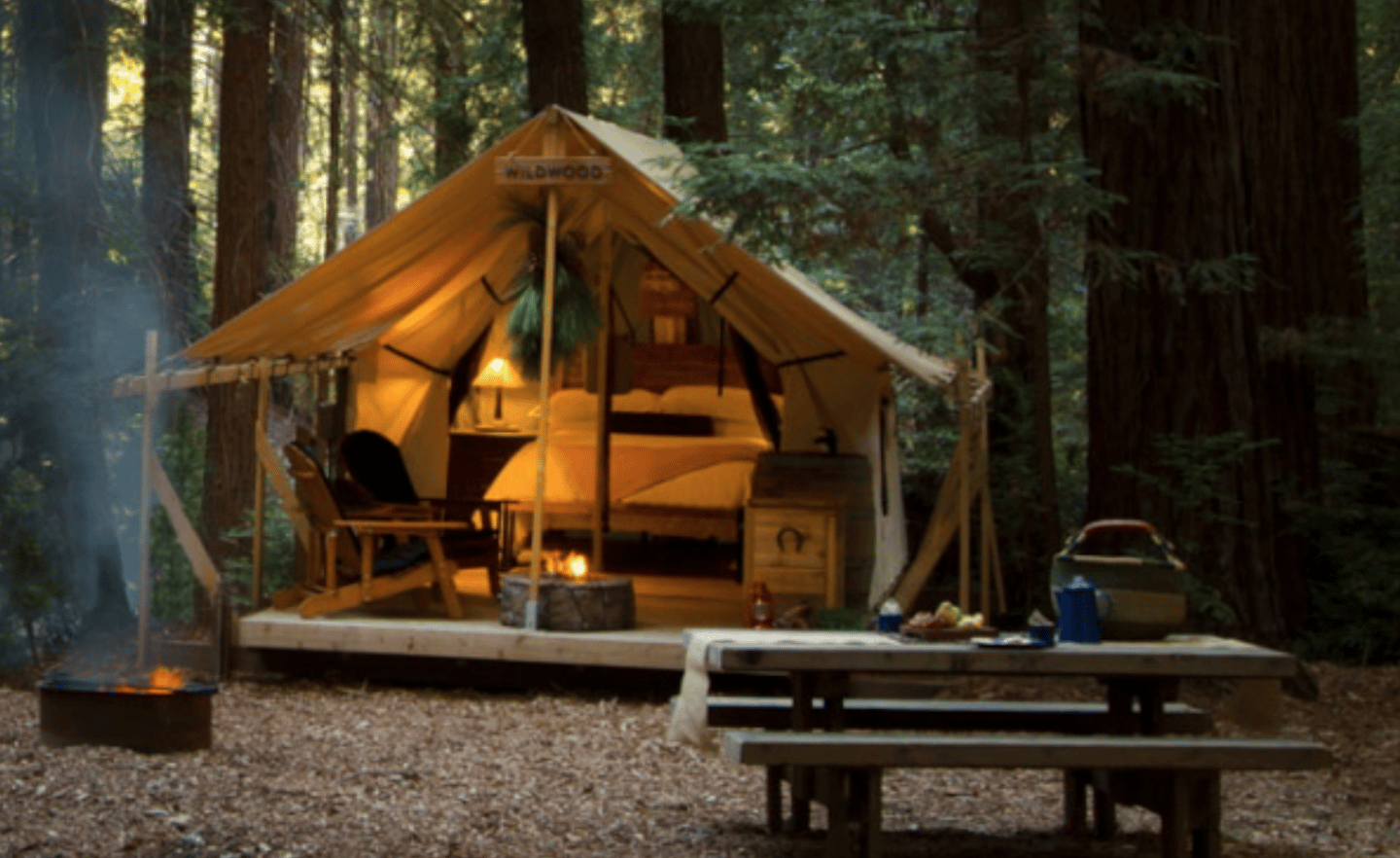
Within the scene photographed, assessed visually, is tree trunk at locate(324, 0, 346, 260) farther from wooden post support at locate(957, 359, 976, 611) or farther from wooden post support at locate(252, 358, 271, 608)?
wooden post support at locate(957, 359, 976, 611)

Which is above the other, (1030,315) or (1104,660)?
(1030,315)

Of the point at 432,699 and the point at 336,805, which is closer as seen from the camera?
the point at 336,805

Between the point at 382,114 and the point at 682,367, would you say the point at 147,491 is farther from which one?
the point at 382,114

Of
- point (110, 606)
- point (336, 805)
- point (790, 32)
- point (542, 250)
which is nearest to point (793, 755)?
point (336, 805)

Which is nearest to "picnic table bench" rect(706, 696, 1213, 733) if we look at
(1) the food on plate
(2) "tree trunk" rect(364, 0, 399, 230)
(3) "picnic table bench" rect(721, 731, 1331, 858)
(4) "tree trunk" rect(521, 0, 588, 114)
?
(1) the food on plate

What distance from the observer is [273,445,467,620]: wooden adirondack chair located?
836cm

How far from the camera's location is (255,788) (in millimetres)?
5641

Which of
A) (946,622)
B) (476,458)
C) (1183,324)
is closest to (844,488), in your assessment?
(1183,324)

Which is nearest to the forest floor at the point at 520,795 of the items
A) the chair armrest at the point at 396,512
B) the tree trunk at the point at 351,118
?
the chair armrest at the point at 396,512

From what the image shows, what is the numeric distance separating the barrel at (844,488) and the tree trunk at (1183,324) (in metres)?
1.21

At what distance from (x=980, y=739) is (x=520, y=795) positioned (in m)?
1.77

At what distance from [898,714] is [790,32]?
21.1 ft

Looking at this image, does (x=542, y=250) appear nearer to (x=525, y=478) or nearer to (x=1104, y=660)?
(x=525, y=478)

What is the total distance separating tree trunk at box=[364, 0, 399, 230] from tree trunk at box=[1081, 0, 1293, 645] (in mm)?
4977
